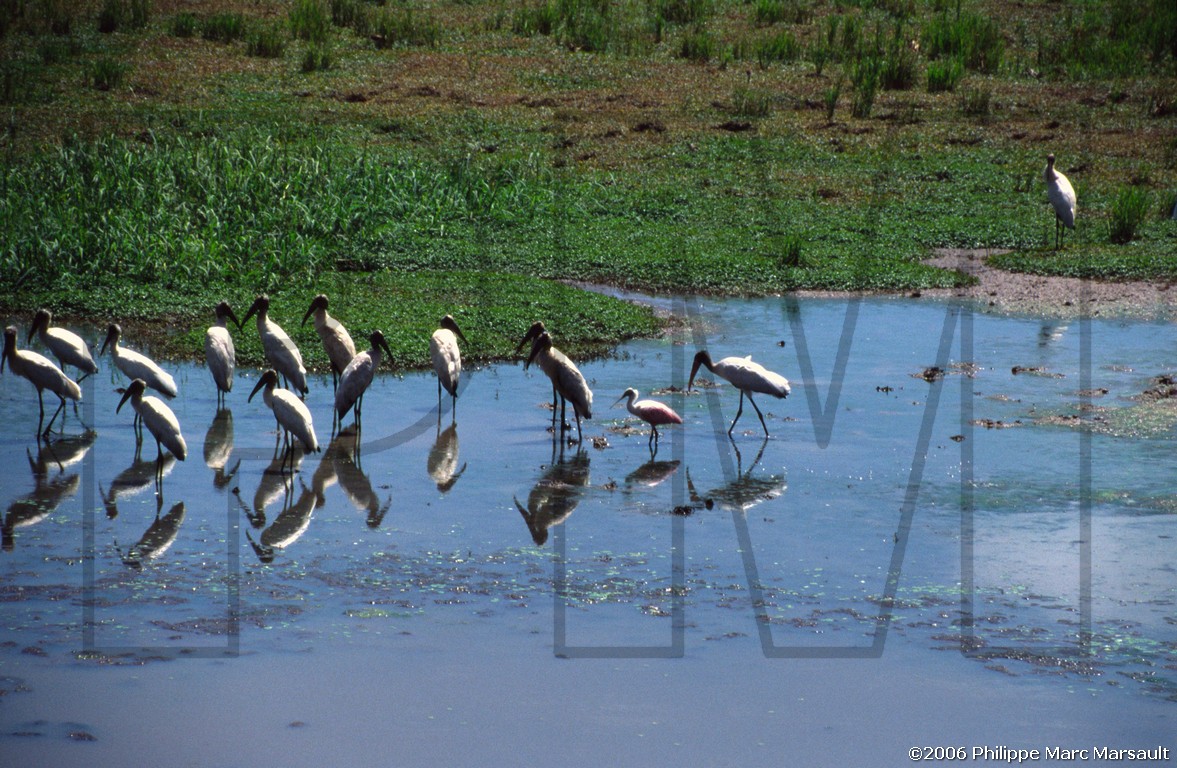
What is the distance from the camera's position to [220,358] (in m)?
12.3

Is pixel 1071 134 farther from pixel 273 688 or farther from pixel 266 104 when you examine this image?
pixel 273 688

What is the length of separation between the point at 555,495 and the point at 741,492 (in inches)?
55.9

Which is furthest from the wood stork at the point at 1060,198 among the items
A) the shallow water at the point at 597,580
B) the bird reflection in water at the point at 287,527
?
the bird reflection in water at the point at 287,527

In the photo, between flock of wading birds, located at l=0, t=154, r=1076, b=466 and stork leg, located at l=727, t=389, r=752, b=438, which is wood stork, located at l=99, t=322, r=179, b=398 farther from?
stork leg, located at l=727, t=389, r=752, b=438

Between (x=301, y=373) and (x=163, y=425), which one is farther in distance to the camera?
(x=301, y=373)

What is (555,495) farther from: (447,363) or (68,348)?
(68,348)

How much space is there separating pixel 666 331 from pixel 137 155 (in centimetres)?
912

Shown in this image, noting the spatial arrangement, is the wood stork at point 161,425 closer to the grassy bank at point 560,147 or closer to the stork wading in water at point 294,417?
the stork wading in water at point 294,417

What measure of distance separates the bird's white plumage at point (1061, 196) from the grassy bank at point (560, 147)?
0.54 m

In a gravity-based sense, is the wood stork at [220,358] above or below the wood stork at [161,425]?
above

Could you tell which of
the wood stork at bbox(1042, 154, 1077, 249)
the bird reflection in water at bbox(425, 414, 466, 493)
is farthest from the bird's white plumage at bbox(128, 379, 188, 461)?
the wood stork at bbox(1042, 154, 1077, 249)

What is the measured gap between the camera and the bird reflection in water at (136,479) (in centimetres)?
995

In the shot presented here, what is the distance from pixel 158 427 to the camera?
34.5ft

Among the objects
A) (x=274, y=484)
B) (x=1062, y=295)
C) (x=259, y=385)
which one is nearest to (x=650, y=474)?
(x=274, y=484)
